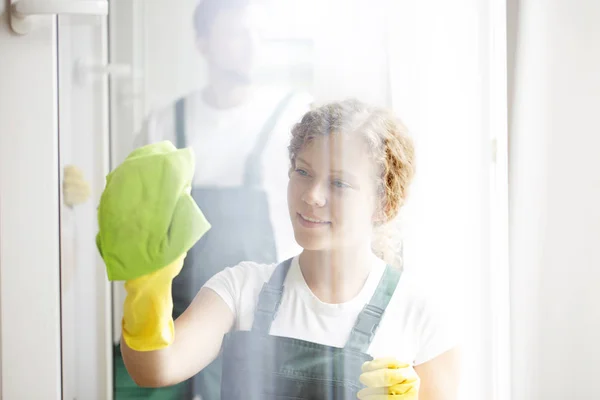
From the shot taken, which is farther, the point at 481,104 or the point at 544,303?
the point at 544,303

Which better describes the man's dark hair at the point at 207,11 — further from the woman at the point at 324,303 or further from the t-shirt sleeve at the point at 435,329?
the t-shirt sleeve at the point at 435,329

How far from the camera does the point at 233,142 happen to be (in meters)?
0.96

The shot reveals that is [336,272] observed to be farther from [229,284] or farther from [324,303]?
[229,284]

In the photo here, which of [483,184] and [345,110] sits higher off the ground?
Result: [345,110]

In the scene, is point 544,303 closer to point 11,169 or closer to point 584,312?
point 584,312

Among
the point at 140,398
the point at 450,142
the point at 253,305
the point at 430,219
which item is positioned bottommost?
the point at 140,398

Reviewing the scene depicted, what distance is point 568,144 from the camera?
47.6 inches

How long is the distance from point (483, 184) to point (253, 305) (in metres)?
0.40

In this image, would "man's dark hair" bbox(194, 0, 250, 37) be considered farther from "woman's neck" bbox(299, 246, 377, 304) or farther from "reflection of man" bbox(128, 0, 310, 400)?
"woman's neck" bbox(299, 246, 377, 304)

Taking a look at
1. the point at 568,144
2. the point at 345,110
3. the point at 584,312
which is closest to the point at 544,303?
the point at 584,312

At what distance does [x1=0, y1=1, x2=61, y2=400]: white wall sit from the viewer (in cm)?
97

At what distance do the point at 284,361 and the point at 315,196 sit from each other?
0.24m

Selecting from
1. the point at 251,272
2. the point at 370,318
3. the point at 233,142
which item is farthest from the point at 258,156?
the point at 370,318

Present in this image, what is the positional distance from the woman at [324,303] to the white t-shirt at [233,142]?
16mm
